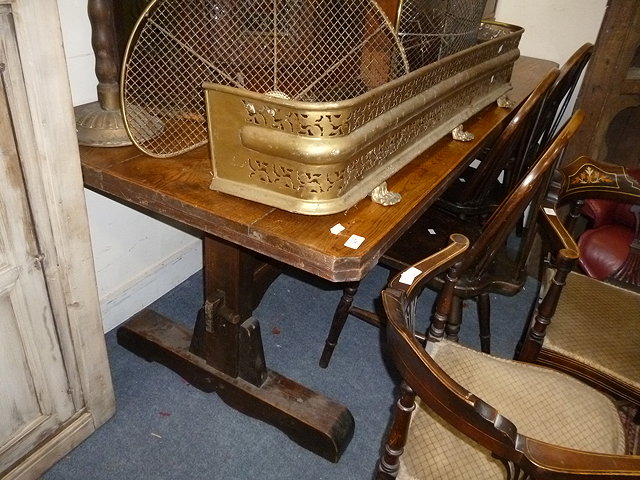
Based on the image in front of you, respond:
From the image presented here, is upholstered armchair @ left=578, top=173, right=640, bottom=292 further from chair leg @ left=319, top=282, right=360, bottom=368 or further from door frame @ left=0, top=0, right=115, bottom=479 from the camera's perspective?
door frame @ left=0, top=0, right=115, bottom=479

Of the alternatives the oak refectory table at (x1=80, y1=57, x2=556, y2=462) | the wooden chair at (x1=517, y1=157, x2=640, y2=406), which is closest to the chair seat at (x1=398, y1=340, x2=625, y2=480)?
the wooden chair at (x1=517, y1=157, x2=640, y2=406)

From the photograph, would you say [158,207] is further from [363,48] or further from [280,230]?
[363,48]

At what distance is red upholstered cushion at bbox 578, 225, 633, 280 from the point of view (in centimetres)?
163

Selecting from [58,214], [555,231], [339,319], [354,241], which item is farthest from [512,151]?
[58,214]

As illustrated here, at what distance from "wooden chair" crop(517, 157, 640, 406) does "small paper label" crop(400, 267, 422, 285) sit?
0.50 m

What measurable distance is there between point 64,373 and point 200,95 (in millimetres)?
740

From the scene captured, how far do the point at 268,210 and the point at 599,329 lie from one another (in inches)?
35.1

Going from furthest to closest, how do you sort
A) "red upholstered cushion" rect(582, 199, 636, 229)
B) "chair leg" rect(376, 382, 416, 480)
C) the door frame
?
"red upholstered cushion" rect(582, 199, 636, 229), the door frame, "chair leg" rect(376, 382, 416, 480)

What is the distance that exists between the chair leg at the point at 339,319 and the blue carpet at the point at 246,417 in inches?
2.1

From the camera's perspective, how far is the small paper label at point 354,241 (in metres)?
0.83

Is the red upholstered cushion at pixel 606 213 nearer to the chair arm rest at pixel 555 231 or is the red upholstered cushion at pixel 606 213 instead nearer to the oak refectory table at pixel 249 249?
the oak refectory table at pixel 249 249

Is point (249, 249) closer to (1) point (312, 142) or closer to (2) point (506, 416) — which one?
(1) point (312, 142)

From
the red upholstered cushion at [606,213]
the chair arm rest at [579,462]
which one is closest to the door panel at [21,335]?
the chair arm rest at [579,462]

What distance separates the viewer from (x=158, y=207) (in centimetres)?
94
